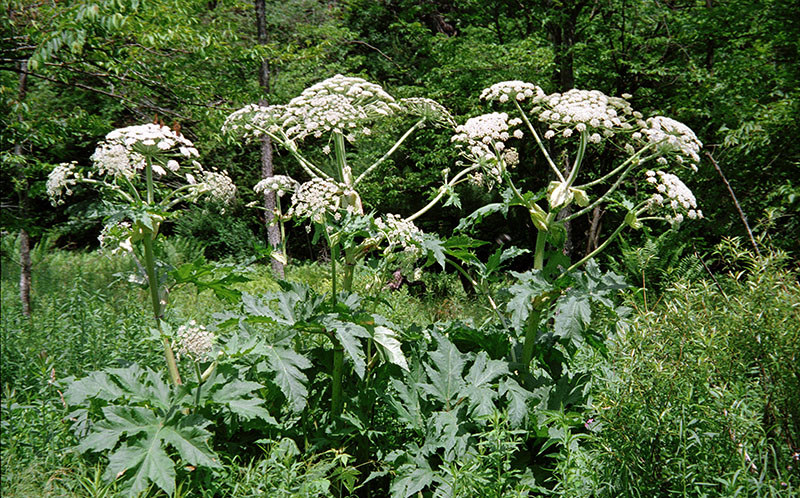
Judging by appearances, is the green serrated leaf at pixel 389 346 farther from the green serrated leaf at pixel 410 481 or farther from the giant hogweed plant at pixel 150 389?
the giant hogweed plant at pixel 150 389

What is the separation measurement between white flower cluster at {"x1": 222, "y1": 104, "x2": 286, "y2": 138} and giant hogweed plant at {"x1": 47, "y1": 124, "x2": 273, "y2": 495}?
1.55 ft

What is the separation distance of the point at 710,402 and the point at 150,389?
2.56m

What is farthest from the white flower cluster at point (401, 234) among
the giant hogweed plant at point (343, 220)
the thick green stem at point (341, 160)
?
the thick green stem at point (341, 160)

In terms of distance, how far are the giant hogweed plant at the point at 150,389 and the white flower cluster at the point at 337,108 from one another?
2.13 ft

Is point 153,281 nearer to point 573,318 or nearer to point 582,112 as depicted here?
point 573,318

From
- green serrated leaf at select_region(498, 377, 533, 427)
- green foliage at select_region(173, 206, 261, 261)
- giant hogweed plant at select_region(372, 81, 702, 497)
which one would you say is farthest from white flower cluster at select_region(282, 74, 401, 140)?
green foliage at select_region(173, 206, 261, 261)

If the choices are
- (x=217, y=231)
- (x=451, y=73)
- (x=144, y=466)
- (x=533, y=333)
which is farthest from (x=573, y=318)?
(x=217, y=231)

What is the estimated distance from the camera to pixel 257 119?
11.5 feet

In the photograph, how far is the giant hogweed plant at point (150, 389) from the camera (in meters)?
2.62

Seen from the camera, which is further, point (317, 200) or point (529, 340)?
point (529, 340)

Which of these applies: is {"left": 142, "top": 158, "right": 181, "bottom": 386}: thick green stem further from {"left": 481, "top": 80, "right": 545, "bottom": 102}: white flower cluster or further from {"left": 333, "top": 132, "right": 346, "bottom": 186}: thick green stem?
{"left": 481, "top": 80, "right": 545, "bottom": 102}: white flower cluster

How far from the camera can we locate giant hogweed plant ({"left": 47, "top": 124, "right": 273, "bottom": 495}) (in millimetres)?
2621

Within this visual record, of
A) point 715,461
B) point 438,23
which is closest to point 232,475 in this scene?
point 715,461

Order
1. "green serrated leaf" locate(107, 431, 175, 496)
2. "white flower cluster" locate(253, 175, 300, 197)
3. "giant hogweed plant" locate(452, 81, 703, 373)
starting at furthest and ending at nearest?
"white flower cluster" locate(253, 175, 300, 197) → "giant hogweed plant" locate(452, 81, 703, 373) → "green serrated leaf" locate(107, 431, 175, 496)
